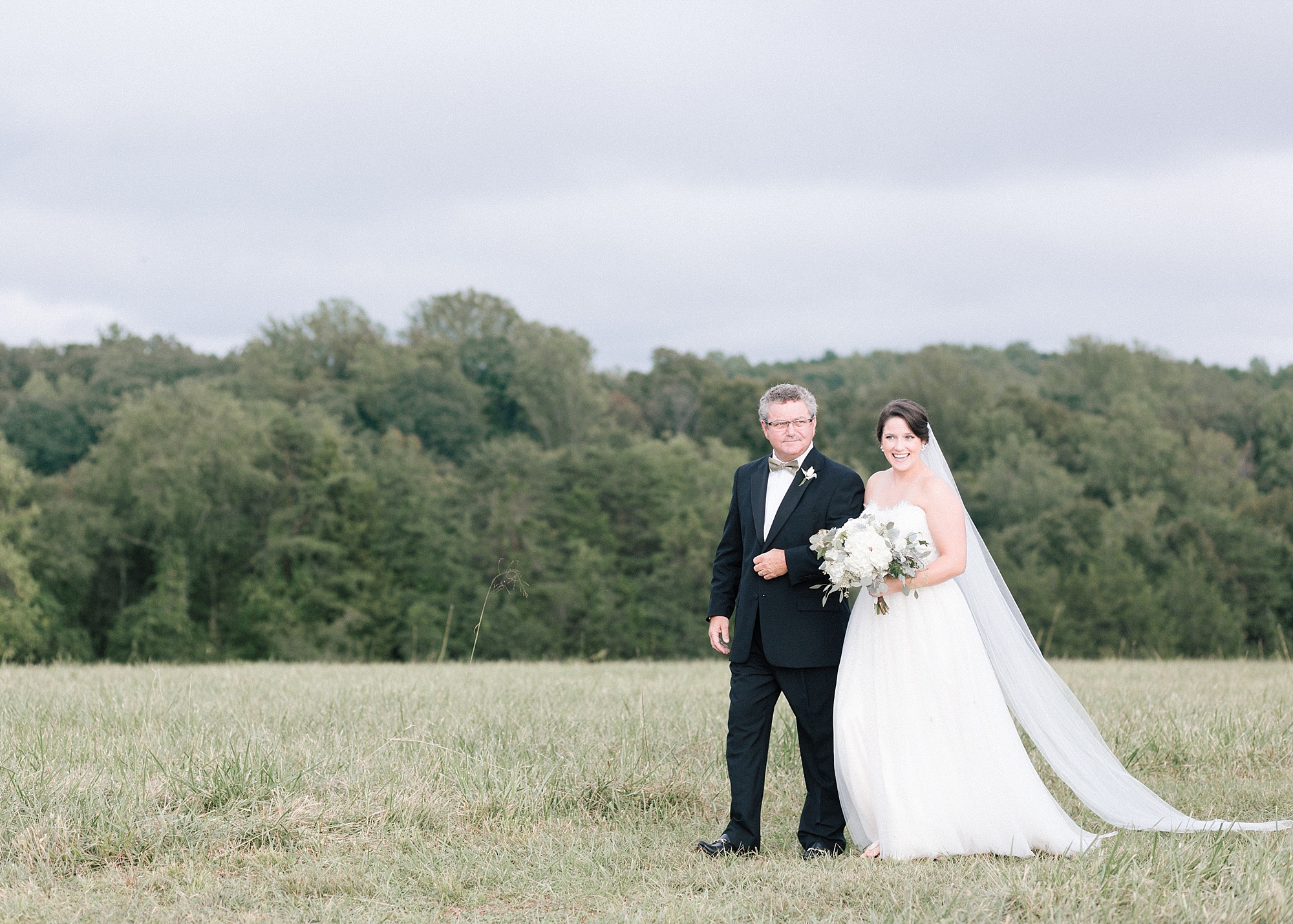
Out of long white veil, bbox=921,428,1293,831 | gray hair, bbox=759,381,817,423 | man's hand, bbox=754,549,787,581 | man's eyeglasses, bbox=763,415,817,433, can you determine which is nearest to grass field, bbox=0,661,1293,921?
long white veil, bbox=921,428,1293,831

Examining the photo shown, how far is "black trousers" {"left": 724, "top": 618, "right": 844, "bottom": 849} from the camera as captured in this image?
18.0 ft

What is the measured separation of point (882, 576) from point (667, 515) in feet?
145

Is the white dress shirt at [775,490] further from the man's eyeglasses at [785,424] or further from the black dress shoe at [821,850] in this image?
the black dress shoe at [821,850]

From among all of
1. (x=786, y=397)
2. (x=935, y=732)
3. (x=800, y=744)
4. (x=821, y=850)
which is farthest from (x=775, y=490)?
(x=821, y=850)

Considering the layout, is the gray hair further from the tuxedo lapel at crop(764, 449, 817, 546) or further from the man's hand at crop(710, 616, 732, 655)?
the man's hand at crop(710, 616, 732, 655)

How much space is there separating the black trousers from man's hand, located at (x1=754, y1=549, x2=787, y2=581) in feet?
1.00

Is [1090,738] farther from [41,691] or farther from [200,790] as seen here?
[41,691]

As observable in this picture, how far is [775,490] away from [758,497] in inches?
3.6

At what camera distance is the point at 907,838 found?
515 cm

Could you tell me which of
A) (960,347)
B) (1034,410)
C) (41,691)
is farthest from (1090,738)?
(960,347)

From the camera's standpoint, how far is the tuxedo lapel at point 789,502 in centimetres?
556

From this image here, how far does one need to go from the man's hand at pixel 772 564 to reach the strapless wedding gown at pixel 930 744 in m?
0.45

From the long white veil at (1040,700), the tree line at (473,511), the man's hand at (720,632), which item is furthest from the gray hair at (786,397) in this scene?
the tree line at (473,511)

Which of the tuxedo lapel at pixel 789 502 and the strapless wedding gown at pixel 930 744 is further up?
the tuxedo lapel at pixel 789 502
